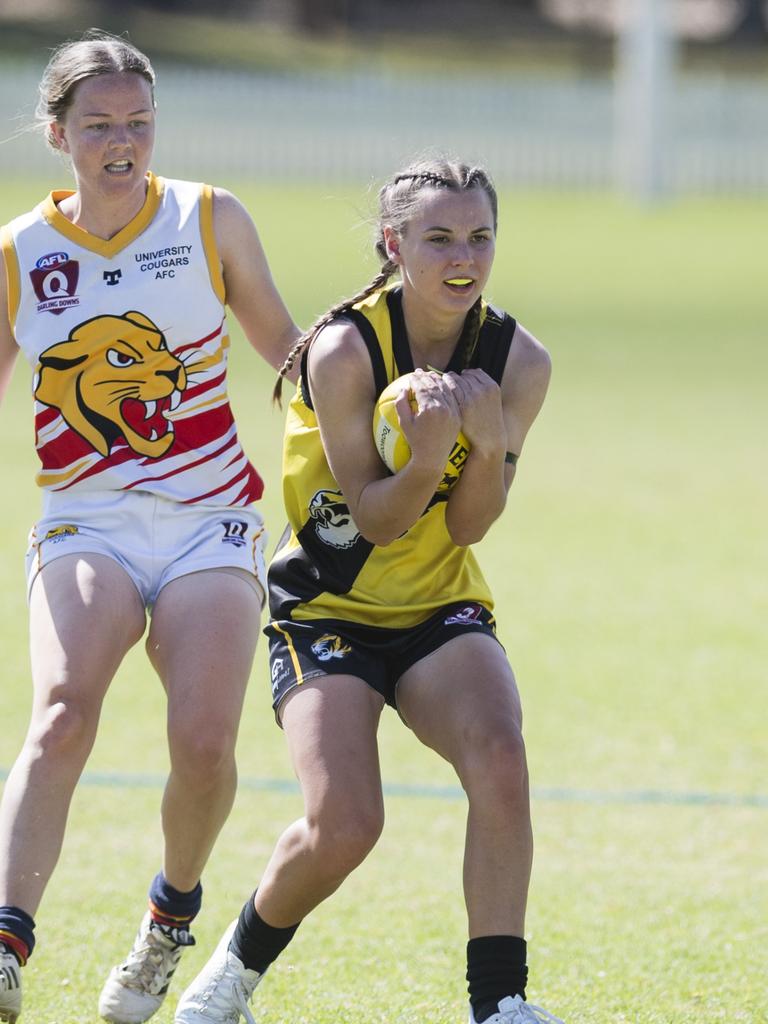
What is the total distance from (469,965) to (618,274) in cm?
1923

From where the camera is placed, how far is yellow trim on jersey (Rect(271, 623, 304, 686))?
13.1ft

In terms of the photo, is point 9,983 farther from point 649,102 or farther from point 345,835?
point 649,102

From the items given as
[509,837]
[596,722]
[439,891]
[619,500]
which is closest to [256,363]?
[619,500]

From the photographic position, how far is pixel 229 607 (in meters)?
4.18

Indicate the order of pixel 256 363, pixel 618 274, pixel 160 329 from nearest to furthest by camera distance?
1. pixel 160 329
2. pixel 256 363
3. pixel 618 274

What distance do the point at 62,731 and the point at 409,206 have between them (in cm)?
147

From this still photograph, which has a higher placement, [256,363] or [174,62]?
[174,62]

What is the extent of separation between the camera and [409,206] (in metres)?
4.06

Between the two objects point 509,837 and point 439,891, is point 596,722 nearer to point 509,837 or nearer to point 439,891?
point 439,891

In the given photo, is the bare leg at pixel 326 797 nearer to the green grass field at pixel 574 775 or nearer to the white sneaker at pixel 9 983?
the green grass field at pixel 574 775

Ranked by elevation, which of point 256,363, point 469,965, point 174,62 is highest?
point 174,62

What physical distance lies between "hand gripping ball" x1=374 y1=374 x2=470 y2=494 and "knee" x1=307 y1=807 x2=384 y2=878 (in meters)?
0.81

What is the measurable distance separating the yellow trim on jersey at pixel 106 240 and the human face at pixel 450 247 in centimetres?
78

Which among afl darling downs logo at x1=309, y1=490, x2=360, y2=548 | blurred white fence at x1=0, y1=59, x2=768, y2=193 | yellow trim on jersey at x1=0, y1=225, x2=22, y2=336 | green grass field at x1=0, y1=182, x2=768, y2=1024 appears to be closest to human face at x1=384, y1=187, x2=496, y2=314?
green grass field at x1=0, y1=182, x2=768, y2=1024
